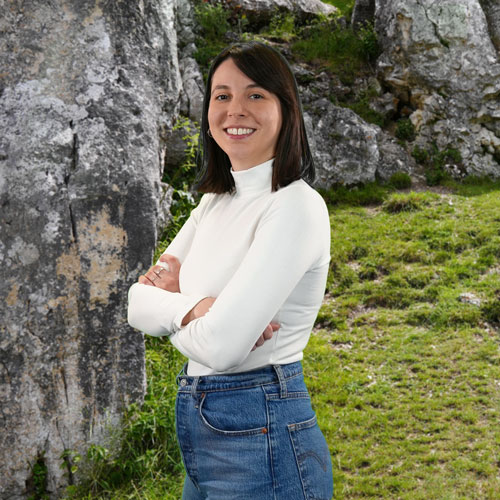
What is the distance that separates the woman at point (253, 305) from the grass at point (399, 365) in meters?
2.09

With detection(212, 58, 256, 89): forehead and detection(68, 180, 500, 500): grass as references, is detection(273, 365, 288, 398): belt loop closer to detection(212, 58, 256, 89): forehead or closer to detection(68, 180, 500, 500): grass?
detection(212, 58, 256, 89): forehead

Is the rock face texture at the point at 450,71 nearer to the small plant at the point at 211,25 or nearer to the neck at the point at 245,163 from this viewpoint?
the small plant at the point at 211,25

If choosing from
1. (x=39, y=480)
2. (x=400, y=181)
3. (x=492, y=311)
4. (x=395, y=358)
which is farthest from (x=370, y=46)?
(x=39, y=480)

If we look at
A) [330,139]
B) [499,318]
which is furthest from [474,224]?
[330,139]

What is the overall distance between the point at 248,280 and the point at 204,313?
20cm

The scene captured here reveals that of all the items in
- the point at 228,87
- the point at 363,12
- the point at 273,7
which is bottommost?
the point at 228,87

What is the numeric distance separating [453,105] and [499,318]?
18.0 feet

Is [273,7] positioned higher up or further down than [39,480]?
higher up

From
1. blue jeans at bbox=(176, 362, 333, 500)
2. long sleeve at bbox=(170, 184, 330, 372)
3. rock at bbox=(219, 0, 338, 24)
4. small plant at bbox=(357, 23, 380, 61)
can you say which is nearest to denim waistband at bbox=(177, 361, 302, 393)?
blue jeans at bbox=(176, 362, 333, 500)

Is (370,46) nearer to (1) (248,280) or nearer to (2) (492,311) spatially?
(2) (492,311)

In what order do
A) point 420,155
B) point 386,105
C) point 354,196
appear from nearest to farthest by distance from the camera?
point 354,196 → point 420,155 → point 386,105

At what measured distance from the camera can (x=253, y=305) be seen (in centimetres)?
142

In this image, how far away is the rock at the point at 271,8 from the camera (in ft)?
38.6

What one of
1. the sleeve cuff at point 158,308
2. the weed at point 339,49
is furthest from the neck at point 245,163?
the weed at point 339,49
